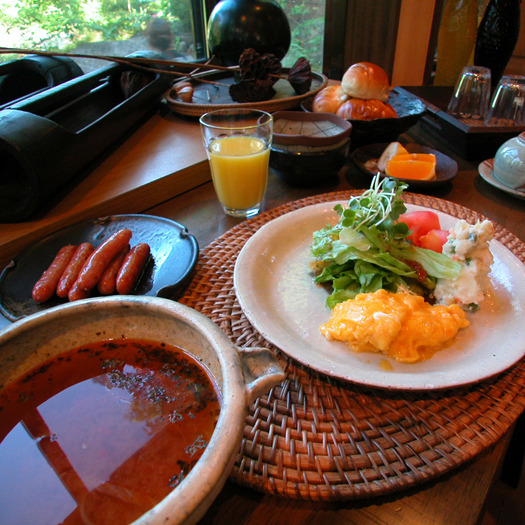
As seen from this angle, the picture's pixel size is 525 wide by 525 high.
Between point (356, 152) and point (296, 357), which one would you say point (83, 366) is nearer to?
point (296, 357)

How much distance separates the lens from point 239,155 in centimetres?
161

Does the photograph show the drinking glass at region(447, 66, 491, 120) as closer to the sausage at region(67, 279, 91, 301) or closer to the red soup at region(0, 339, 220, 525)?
the sausage at region(67, 279, 91, 301)

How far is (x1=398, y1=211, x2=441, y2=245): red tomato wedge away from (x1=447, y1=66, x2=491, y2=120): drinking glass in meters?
1.67

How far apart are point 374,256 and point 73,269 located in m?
0.93

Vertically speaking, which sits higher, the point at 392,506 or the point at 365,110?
the point at 365,110

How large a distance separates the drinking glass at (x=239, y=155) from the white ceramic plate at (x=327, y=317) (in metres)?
0.33

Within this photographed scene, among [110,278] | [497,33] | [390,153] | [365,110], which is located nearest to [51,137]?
[110,278]

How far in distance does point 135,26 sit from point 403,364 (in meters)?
3.31

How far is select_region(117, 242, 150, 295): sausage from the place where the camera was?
1.13m

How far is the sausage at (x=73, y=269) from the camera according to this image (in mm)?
1130

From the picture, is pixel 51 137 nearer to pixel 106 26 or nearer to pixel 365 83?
pixel 365 83

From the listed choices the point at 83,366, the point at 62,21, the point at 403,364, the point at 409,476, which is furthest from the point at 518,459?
the point at 62,21

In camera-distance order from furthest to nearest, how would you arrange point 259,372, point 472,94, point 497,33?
1. point 497,33
2. point 472,94
3. point 259,372

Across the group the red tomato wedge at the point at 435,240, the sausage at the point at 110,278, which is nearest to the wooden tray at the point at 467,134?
the red tomato wedge at the point at 435,240
